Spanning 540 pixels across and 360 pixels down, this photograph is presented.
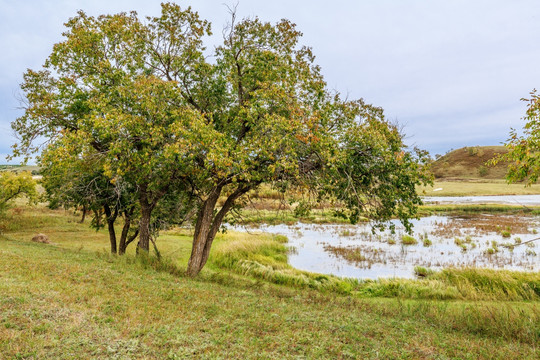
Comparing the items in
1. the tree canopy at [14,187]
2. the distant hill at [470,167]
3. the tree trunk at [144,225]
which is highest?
the distant hill at [470,167]

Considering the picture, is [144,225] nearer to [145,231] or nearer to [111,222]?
[145,231]

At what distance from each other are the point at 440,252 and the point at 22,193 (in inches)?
1635

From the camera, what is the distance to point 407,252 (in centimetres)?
2655

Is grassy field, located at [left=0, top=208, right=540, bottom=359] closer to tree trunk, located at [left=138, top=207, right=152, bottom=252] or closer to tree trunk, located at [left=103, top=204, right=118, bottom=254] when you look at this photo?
tree trunk, located at [left=138, top=207, right=152, bottom=252]

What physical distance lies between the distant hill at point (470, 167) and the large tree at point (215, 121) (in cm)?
16165

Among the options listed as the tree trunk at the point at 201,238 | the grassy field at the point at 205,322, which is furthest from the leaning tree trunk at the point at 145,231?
the tree trunk at the point at 201,238

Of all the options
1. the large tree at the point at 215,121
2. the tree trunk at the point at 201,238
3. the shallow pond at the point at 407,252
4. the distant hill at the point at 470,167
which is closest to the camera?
the large tree at the point at 215,121

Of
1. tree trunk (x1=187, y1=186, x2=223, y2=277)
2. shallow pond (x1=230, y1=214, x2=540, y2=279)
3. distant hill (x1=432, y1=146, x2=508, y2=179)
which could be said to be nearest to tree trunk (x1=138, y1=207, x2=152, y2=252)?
tree trunk (x1=187, y1=186, x2=223, y2=277)

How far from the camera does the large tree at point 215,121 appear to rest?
10758 mm

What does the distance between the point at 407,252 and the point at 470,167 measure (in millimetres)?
179283

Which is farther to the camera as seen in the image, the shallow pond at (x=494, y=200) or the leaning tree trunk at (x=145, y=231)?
the shallow pond at (x=494, y=200)

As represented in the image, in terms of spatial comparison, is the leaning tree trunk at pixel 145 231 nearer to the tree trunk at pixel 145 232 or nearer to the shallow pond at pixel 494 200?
the tree trunk at pixel 145 232

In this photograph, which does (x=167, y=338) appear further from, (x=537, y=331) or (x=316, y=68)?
(x=316, y=68)

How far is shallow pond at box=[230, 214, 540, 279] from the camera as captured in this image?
21.6m
